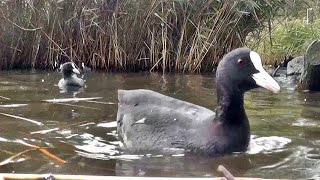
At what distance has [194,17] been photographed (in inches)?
545

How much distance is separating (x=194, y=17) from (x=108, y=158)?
8.06 meters

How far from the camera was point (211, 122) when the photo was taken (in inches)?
247

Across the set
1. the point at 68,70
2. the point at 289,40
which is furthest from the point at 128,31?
the point at 289,40

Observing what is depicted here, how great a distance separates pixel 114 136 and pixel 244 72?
1502 millimetres

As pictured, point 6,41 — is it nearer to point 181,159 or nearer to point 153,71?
point 153,71

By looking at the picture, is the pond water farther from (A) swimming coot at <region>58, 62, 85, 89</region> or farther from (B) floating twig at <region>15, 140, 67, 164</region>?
(A) swimming coot at <region>58, 62, 85, 89</region>

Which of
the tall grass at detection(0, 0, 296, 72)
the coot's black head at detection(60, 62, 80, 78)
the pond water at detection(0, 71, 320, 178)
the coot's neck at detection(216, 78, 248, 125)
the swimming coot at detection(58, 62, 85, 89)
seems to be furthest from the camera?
the tall grass at detection(0, 0, 296, 72)

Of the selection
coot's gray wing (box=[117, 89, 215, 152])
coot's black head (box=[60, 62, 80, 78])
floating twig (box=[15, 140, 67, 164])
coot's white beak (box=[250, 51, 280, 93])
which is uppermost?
coot's white beak (box=[250, 51, 280, 93])

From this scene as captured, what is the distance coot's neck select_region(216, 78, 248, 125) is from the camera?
628 centimetres

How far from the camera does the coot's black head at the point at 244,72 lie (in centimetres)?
630

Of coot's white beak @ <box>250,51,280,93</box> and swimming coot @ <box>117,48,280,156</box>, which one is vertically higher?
coot's white beak @ <box>250,51,280,93</box>

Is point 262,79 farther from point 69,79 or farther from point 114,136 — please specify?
point 69,79

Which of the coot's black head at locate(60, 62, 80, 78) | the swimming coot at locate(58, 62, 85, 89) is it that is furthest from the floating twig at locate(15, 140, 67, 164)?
the coot's black head at locate(60, 62, 80, 78)

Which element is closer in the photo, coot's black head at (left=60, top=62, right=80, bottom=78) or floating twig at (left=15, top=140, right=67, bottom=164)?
floating twig at (left=15, top=140, right=67, bottom=164)
